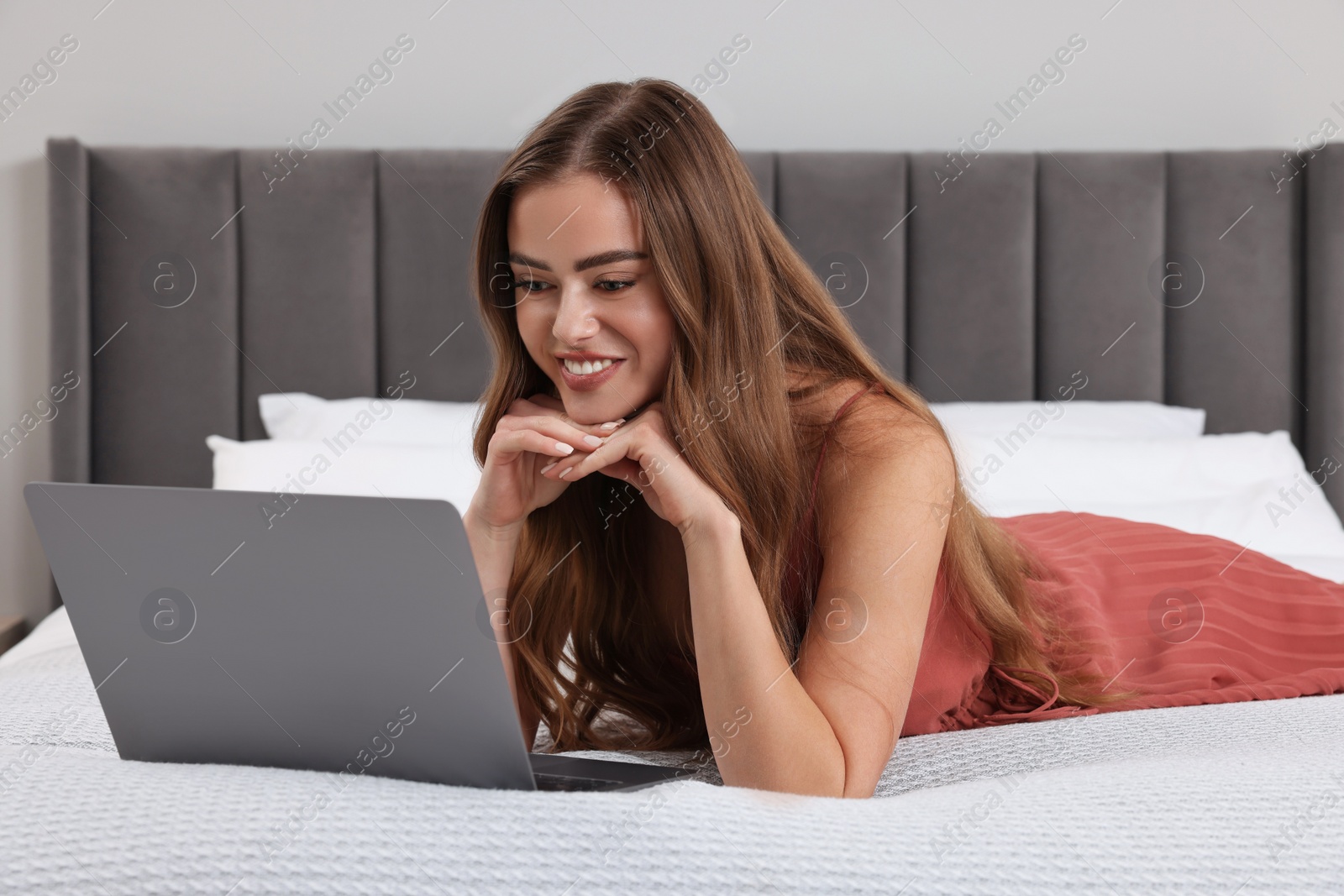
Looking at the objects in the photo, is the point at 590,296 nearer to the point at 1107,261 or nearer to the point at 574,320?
the point at 574,320

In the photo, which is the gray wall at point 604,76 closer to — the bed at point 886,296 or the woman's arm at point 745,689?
the bed at point 886,296

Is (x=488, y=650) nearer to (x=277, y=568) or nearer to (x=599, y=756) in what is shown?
(x=277, y=568)

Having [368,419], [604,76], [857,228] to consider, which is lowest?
[368,419]

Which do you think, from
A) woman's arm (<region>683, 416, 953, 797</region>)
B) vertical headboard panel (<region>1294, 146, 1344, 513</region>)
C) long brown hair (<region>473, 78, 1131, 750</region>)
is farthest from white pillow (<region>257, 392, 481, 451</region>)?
vertical headboard panel (<region>1294, 146, 1344, 513</region>)

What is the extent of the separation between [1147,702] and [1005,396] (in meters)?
1.16

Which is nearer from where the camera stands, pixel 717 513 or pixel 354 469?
pixel 717 513

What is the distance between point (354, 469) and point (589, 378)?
35.7 inches

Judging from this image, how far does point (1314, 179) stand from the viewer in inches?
87.0

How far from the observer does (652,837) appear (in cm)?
57

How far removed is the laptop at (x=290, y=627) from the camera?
59 centimetres

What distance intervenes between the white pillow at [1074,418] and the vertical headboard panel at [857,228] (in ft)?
0.76

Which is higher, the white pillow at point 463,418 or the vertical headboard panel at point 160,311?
the vertical headboard panel at point 160,311

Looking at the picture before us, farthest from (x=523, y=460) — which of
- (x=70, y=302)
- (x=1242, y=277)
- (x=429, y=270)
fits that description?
(x=1242, y=277)

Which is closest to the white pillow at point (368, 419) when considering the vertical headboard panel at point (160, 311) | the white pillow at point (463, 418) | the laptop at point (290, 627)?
the white pillow at point (463, 418)
